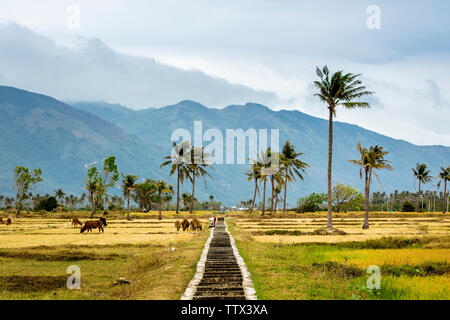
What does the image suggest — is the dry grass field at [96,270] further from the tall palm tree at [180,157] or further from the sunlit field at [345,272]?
the tall palm tree at [180,157]

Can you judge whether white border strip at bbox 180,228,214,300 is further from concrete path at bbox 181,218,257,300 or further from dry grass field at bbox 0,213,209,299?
dry grass field at bbox 0,213,209,299

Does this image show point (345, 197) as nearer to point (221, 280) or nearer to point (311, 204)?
point (311, 204)

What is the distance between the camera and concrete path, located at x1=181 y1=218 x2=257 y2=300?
39.5 feet

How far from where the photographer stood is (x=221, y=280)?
14.2 metres

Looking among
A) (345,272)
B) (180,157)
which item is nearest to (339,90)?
(345,272)

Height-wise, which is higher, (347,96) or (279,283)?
(347,96)

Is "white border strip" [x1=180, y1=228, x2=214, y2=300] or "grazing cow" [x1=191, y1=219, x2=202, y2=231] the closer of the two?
"white border strip" [x1=180, y1=228, x2=214, y2=300]

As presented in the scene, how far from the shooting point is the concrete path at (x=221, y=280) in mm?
12047

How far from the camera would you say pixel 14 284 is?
15.5 meters

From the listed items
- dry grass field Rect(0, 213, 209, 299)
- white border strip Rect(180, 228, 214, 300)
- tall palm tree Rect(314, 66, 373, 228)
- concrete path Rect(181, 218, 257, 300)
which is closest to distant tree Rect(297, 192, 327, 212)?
tall palm tree Rect(314, 66, 373, 228)
